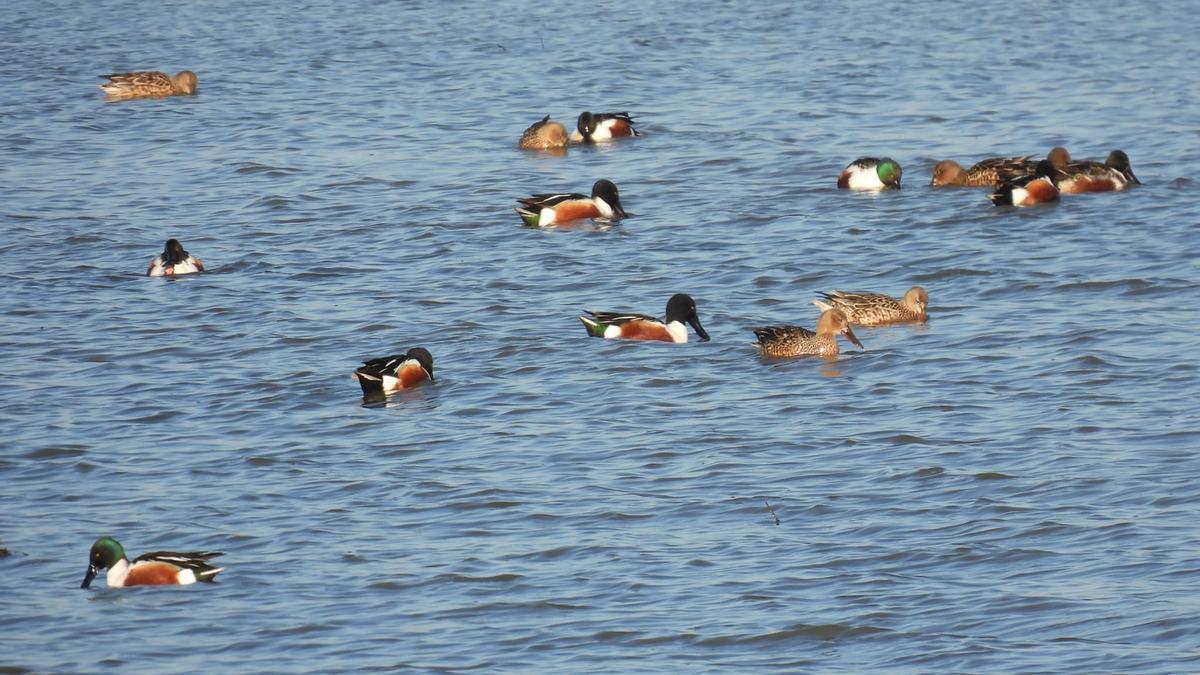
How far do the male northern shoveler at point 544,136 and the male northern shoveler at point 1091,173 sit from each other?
6.26m

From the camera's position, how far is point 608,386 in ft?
47.8

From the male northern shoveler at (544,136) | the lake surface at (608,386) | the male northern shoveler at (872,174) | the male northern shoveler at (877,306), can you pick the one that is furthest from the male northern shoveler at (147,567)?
the male northern shoveler at (544,136)

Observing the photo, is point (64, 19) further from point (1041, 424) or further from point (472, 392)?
point (1041, 424)

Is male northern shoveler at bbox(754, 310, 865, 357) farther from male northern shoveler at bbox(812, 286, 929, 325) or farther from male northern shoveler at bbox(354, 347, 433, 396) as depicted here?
male northern shoveler at bbox(354, 347, 433, 396)

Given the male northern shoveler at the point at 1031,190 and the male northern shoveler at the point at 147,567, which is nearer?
the male northern shoveler at the point at 147,567

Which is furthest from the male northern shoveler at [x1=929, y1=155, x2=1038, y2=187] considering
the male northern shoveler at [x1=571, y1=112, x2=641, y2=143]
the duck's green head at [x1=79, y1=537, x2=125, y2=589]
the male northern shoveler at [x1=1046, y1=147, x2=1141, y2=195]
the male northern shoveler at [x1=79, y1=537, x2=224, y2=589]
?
the duck's green head at [x1=79, y1=537, x2=125, y2=589]

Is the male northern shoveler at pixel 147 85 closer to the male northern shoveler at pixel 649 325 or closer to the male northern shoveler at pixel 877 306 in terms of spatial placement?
the male northern shoveler at pixel 649 325

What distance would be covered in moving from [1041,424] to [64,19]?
Answer: 1030 inches

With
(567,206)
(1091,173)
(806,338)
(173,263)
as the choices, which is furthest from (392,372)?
(1091,173)

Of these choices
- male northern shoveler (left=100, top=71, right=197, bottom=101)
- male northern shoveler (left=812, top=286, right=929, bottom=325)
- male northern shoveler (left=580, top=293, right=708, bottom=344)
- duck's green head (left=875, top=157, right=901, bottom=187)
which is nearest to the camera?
male northern shoveler (left=580, top=293, right=708, bottom=344)

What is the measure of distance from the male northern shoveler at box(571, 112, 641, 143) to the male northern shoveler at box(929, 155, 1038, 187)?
4693 mm

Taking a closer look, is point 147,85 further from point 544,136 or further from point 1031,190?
point 1031,190

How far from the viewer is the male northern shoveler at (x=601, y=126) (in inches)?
958

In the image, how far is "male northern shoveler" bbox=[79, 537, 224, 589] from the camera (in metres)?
10.5
